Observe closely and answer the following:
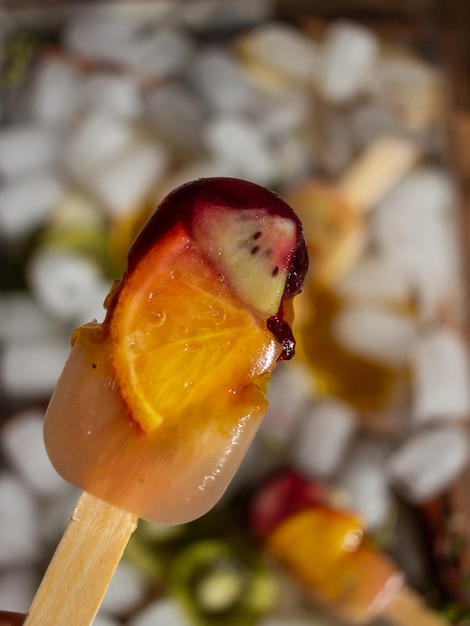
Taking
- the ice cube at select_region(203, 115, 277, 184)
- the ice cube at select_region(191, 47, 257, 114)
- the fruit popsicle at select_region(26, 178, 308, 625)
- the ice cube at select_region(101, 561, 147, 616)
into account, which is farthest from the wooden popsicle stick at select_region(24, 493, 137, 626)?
the ice cube at select_region(191, 47, 257, 114)

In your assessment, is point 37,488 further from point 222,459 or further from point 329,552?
point 222,459

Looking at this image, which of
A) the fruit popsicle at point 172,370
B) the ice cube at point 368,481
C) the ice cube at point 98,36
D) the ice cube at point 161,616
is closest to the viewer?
the fruit popsicle at point 172,370

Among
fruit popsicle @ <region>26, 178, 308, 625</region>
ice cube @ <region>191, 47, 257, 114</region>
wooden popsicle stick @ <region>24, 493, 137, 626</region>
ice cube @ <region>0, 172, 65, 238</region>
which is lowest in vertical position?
ice cube @ <region>0, 172, 65, 238</region>

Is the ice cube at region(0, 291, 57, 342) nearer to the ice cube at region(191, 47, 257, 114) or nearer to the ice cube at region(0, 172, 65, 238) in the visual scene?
the ice cube at region(0, 172, 65, 238)

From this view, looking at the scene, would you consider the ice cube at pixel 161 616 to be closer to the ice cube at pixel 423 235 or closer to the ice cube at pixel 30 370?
the ice cube at pixel 30 370

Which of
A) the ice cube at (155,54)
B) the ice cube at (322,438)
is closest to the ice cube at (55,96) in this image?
the ice cube at (155,54)

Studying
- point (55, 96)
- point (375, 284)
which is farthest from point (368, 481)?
point (55, 96)
